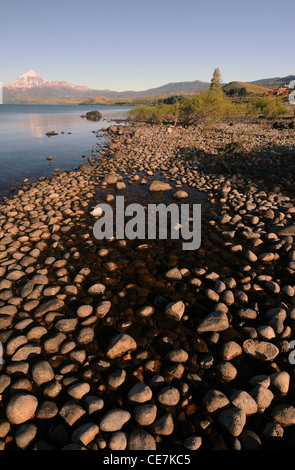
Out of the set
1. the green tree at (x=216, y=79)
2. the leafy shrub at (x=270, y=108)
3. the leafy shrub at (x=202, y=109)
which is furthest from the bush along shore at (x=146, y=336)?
the green tree at (x=216, y=79)

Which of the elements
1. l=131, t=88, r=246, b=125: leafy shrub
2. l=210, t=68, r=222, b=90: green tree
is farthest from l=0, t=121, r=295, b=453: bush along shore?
l=210, t=68, r=222, b=90: green tree

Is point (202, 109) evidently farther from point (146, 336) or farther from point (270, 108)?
point (146, 336)

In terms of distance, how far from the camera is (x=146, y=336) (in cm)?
361

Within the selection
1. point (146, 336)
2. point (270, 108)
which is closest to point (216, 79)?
point (270, 108)

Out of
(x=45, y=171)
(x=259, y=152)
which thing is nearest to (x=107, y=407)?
(x=45, y=171)

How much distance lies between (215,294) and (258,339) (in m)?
1.02

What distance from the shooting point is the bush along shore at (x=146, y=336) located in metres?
2.47

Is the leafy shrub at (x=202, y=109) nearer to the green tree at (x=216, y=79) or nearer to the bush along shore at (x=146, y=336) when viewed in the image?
the bush along shore at (x=146, y=336)

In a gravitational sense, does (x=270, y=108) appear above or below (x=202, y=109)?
above

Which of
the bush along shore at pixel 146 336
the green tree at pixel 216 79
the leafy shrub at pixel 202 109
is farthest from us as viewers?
the green tree at pixel 216 79

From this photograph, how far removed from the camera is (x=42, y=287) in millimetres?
4422

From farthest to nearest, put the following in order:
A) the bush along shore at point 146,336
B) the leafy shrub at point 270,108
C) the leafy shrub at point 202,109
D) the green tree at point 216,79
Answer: the green tree at point 216,79
the leafy shrub at point 270,108
the leafy shrub at point 202,109
the bush along shore at point 146,336
